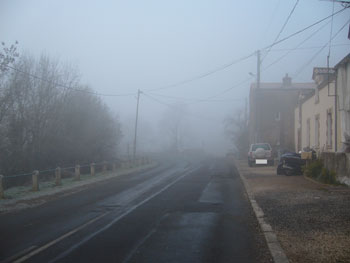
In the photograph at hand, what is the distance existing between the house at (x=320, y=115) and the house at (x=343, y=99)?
29.5 inches

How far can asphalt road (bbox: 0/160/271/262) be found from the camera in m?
6.57

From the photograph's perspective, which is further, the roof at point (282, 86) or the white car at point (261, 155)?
the roof at point (282, 86)

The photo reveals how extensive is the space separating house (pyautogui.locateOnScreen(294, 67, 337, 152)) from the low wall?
2725 millimetres

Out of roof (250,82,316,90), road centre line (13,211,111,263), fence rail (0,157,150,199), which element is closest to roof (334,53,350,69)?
road centre line (13,211,111,263)

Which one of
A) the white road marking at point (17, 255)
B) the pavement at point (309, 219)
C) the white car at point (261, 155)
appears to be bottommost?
the white road marking at point (17, 255)

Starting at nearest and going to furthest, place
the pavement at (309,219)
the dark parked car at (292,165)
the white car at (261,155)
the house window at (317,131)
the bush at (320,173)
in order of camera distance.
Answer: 1. the pavement at (309,219)
2. the bush at (320,173)
3. the dark parked car at (292,165)
4. the house window at (317,131)
5. the white car at (261,155)

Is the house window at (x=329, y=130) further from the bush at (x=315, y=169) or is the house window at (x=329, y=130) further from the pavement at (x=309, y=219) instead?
the pavement at (x=309, y=219)

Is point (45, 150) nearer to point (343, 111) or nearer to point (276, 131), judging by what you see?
point (343, 111)

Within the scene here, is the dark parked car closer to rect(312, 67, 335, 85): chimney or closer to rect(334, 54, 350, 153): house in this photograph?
rect(334, 54, 350, 153): house

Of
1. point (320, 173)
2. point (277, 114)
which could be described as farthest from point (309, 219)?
point (277, 114)

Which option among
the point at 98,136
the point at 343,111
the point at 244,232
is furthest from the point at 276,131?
the point at 244,232

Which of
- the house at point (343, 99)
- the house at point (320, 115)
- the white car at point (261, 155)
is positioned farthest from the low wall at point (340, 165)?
the white car at point (261, 155)

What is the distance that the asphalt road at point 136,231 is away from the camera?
6.57 m

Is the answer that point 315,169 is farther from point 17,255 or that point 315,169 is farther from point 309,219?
point 17,255
